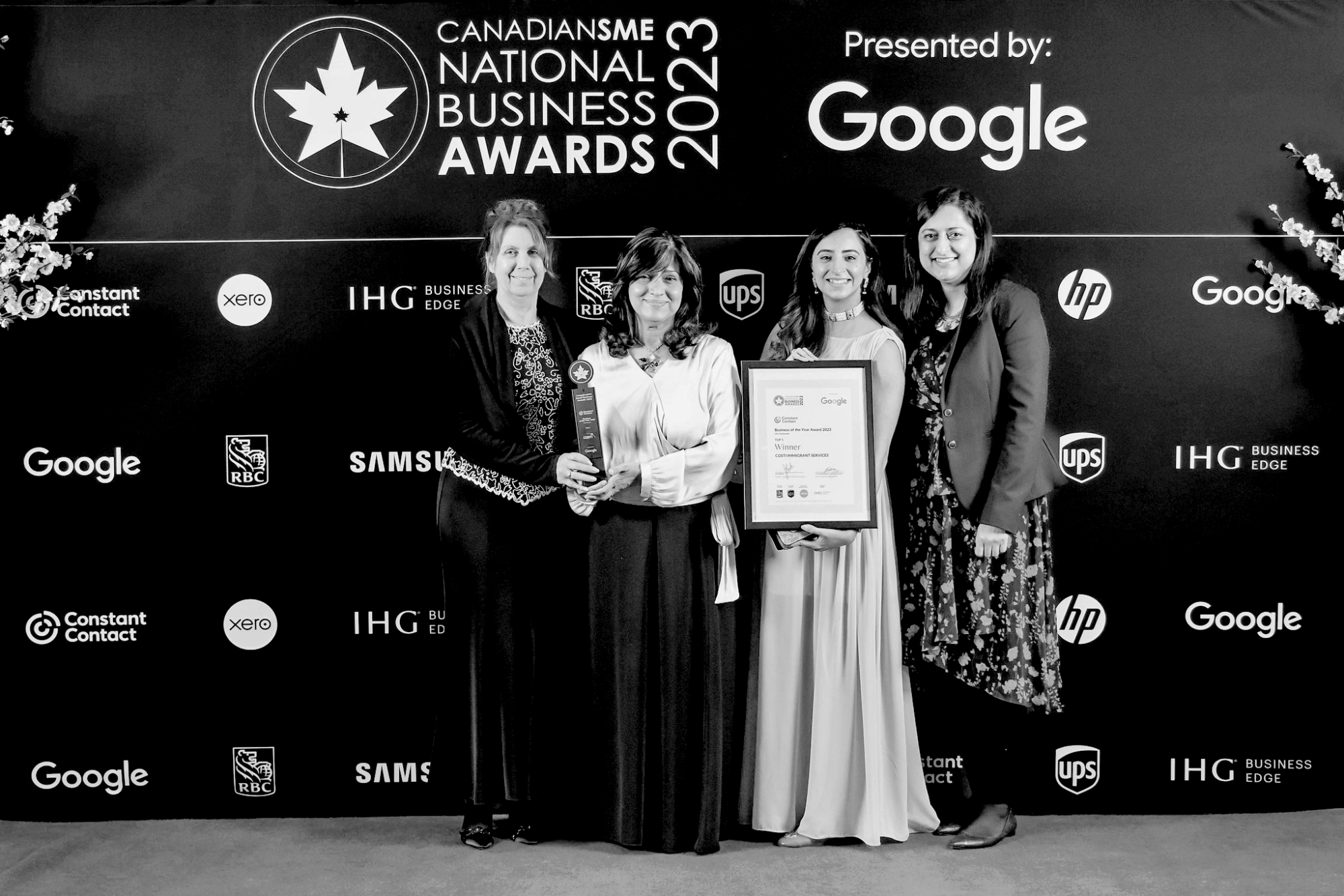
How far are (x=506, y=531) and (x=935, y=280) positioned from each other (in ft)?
5.28

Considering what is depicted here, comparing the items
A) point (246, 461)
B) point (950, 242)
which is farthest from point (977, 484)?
point (246, 461)

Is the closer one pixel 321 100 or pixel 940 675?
pixel 940 675

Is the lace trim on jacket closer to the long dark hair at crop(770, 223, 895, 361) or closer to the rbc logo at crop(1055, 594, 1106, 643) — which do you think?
the long dark hair at crop(770, 223, 895, 361)

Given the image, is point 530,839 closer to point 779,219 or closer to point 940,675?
point 940,675

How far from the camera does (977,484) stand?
11.0 ft

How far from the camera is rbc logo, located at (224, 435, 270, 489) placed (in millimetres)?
3750

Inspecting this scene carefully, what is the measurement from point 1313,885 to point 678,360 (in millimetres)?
2471

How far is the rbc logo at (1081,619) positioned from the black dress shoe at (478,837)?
208cm

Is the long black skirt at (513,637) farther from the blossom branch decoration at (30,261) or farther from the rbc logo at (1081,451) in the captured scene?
the rbc logo at (1081,451)

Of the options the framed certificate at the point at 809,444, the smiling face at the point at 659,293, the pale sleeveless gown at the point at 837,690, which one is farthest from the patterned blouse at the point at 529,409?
the pale sleeveless gown at the point at 837,690

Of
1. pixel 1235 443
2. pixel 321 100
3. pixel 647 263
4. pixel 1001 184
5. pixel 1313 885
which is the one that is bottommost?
pixel 1313 885

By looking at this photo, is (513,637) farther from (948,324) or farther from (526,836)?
(948,324)

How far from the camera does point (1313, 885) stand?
10.5 feet

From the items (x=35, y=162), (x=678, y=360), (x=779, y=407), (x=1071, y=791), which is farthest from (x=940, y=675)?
(x=35, y=162)
